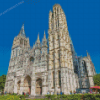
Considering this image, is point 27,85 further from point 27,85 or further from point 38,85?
point 38,85

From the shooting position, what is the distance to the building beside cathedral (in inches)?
1032

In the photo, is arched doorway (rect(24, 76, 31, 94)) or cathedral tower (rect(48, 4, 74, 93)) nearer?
cathedral tower (rect(48, 4, 74, 93))

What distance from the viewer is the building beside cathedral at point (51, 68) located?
86.0 ft

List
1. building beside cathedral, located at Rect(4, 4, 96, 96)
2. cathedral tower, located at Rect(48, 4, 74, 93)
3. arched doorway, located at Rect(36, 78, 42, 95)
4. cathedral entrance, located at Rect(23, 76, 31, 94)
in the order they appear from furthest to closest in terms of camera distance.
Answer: cathedral entrance, located at Rect(23, 76, 31, 94) < arched doorway, located at Rect(36, 78, 42, 95) < building beside cathedral, located at Rect(4, 4, 96, 96) < cathedral tower, located at Rect(48, 4, 74, 93)

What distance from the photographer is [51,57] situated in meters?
29.5

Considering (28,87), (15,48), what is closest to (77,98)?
(28,87)

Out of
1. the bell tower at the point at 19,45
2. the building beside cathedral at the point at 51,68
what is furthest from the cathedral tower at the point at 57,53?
the bell tower at the point at 19,45

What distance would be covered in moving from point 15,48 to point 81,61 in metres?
29.3

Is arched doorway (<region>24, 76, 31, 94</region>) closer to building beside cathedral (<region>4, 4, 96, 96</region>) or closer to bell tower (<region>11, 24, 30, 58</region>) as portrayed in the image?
building beside cathedral (<region>4, 4, 96, 96</region>)

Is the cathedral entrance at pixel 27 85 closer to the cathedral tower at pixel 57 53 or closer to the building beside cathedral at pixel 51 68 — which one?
the building beside cathedral at pixel 51 68

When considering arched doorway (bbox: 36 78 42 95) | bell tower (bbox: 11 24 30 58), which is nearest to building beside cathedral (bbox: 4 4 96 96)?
arched doorway (bbox: 36 78 42 95)

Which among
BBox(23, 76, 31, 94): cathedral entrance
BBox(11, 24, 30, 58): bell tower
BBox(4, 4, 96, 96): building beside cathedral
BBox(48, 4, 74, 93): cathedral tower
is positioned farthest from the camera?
BBox(11, 24, 30, 58): bell tower

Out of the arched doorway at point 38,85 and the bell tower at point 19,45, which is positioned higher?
the bell tower at point 19,45

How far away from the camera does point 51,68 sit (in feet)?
92.1
